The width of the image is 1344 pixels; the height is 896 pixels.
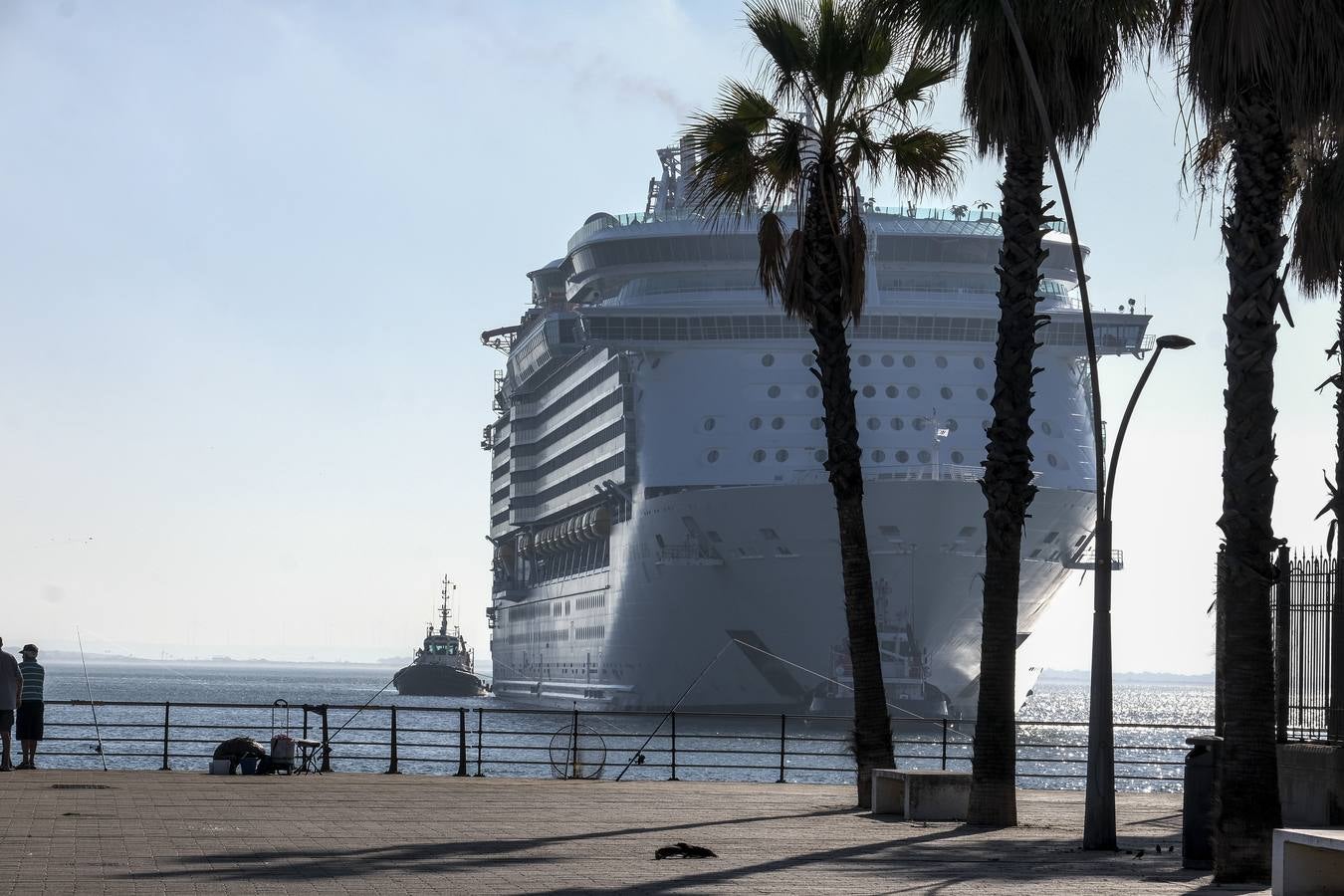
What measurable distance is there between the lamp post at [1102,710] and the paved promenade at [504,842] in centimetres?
29

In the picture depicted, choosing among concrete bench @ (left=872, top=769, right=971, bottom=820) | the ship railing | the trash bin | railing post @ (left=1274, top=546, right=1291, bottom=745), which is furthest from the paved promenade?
the ship railing

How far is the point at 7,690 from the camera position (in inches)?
768

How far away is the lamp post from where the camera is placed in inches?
556

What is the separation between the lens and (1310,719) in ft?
56.3

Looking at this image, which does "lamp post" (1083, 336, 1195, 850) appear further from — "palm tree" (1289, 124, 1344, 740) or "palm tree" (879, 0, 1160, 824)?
"palm tree" (1289, 124, 1344, 740)

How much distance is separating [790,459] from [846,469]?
37122 millimetres

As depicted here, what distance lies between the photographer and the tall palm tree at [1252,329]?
1195 cm

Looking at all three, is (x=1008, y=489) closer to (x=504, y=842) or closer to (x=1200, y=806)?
(x=1200, y=806)

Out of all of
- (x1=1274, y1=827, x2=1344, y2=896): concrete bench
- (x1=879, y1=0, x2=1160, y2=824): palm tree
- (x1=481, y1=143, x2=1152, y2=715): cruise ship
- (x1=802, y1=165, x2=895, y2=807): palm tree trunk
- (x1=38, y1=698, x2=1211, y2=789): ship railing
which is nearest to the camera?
(x1=1274, y1=827, x2=1344, y2=896): concrete bench

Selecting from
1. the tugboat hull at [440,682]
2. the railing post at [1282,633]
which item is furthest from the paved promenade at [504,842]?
the tugboat hull at [440,682]

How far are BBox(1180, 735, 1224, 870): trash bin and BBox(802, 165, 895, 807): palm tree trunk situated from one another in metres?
5.82

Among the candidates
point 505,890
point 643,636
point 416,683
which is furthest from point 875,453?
point 416,683

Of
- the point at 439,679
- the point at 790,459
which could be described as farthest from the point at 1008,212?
the point at 439,679

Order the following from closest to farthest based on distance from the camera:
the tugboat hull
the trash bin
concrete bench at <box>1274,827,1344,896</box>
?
concrete bench at <box>1274,827,1344,896</box>, the trash bin, the tugboat hull
